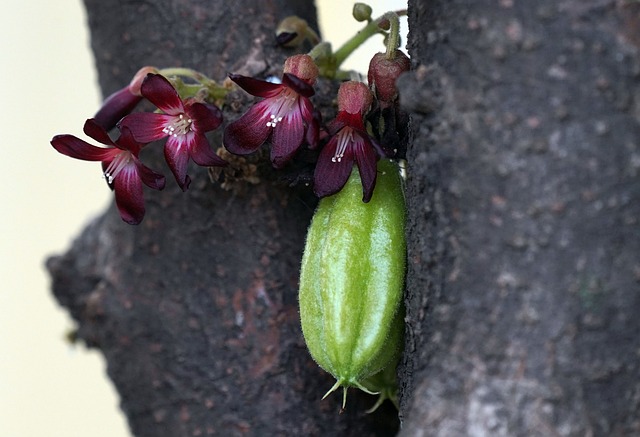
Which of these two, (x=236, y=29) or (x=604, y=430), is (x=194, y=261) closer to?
(x=236, y=29)

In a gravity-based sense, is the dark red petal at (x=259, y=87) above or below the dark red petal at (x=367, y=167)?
above

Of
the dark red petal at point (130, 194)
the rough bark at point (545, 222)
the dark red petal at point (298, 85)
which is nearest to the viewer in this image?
the rough bark at point (545, 222)

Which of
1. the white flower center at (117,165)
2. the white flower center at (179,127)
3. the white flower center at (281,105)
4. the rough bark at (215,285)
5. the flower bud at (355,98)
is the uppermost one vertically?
the white flower center at (179,127)

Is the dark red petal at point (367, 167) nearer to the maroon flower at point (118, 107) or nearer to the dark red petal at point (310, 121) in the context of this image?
the dark red petal at point (310, 121)

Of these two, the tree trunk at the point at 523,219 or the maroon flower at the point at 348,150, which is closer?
the tree trunk at the point at 523,219

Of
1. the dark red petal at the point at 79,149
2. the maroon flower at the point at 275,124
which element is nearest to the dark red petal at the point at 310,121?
the maroon flower at the point at 275,124

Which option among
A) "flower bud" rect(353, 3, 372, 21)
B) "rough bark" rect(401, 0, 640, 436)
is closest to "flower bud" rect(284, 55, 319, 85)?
"flower bud" rect(353, 3, 372, 21)

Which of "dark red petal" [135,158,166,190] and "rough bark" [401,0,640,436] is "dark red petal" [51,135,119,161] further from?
"rough bark" [401,0,640,436]

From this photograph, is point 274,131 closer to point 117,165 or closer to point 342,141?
point 342,141
